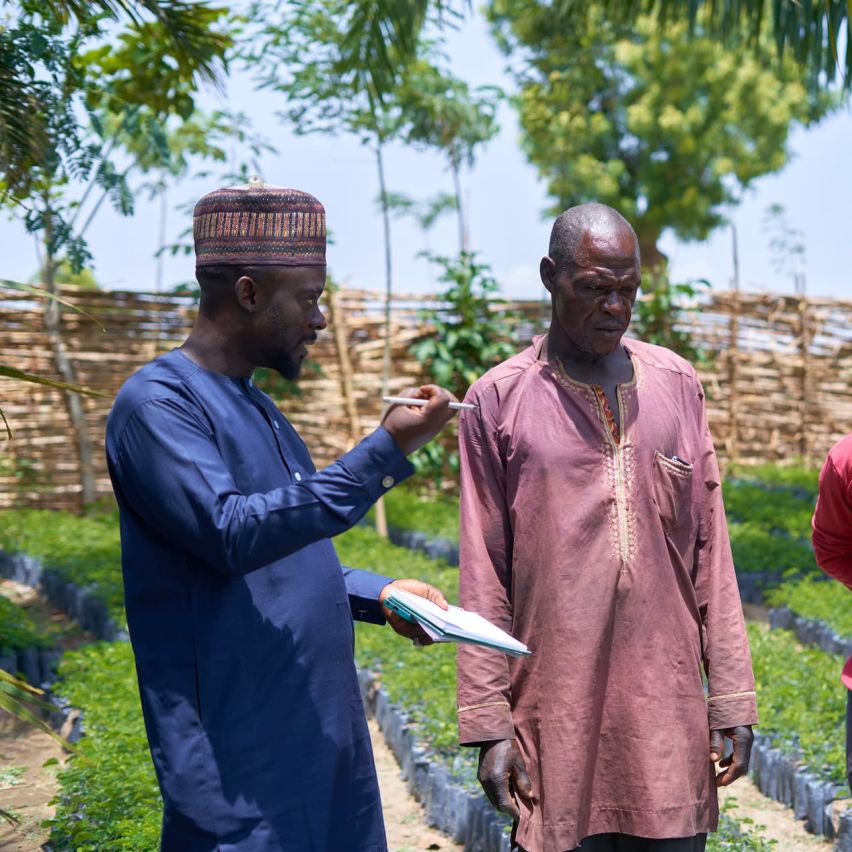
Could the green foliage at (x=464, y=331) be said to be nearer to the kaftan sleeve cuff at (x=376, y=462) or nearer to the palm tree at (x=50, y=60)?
the palm tree at (x=50, y=60)

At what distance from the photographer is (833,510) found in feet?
9.81

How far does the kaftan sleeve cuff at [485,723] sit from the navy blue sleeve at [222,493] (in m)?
0.77

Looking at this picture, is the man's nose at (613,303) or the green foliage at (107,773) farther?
the green foliage at (107,773)

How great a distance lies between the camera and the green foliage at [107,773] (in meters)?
3.84

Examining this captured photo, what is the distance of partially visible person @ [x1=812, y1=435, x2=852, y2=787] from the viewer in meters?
2.92

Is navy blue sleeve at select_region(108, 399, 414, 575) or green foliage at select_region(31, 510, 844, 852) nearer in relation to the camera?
navy blue sleeve at select_region(108, 399, 414, 575)

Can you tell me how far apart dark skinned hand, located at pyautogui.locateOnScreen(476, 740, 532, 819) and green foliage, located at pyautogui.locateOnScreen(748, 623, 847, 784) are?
2.57 m

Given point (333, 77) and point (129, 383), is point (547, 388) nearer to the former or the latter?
point (129, 383)

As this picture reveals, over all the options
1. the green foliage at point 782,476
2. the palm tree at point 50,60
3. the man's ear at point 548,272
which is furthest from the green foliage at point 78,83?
the green foliage at point 782,476

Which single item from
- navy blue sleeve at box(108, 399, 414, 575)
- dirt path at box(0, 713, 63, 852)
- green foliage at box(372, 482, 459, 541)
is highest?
navy blue sleeve at box(108, 399, 414, 575)

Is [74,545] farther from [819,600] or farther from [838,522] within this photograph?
[838,522]

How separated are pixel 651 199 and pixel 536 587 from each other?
888 inches

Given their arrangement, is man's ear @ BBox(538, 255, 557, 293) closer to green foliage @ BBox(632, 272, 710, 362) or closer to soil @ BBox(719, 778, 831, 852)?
soil @ BBox(719, 778, 831, 852)

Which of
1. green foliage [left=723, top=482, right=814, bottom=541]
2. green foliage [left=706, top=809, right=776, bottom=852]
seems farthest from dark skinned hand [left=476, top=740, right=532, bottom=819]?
green foliage [left=723, top=482, right=814, bottom=541]
